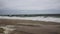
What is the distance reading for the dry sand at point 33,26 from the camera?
0.92 m

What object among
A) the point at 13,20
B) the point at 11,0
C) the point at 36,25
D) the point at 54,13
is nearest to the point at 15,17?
the point at 13,20

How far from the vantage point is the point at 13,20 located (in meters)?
1.18

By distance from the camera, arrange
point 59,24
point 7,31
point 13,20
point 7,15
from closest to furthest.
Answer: point 7,31, point 59,24, point 13,20, point 7,15

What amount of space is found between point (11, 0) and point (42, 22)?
48 centimetres

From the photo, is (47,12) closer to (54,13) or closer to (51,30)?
(54,13)

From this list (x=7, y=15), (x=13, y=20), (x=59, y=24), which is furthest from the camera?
(x=7, y=15)

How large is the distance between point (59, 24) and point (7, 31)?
54cm

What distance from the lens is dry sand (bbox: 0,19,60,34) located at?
0.92m

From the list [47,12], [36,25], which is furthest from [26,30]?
[47,12]

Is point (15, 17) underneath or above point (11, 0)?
underneath

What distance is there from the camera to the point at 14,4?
4.07 ft

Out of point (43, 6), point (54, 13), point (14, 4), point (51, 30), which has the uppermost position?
point (14, 4)

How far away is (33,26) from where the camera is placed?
3.37ft

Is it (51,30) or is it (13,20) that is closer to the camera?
(51,30)
